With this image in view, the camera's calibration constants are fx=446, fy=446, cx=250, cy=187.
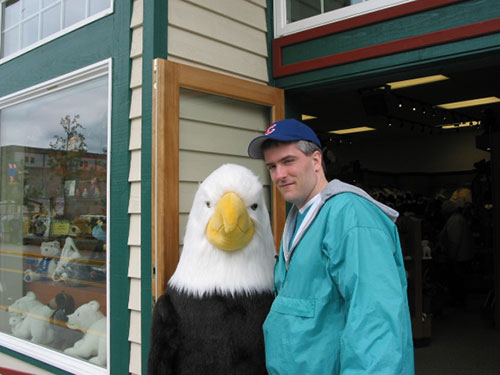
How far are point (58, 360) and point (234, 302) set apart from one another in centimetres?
189

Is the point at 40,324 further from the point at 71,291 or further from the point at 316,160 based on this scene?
the point at 316,160

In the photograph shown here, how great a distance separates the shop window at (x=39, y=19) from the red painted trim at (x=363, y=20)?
119 cm

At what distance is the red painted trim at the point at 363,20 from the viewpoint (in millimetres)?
2389

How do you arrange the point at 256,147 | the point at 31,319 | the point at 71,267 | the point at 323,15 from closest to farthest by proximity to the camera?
the point at 256,147 < the point at 323,15 < the point at 71,267 < the point at 31,319

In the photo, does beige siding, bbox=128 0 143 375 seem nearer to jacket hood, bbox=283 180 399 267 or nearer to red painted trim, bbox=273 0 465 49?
red painted trim, bbox=273 0 465 49

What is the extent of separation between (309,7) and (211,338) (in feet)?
7.26

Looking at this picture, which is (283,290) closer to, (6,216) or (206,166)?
(206,166)

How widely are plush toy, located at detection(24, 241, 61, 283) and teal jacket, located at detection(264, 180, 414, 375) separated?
256 cm

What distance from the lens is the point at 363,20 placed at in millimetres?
2598

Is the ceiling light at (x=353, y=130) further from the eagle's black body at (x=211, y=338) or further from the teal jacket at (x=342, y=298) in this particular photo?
A: the teal jacket at (x=342, y=298)

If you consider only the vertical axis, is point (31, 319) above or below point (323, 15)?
below

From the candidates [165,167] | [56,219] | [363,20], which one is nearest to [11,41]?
[56,219]

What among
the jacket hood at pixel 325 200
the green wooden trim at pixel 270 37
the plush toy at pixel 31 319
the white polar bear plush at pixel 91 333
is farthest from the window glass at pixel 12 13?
the jacket hood at pixel 325 200

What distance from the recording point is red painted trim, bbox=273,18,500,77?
7.32 feet
